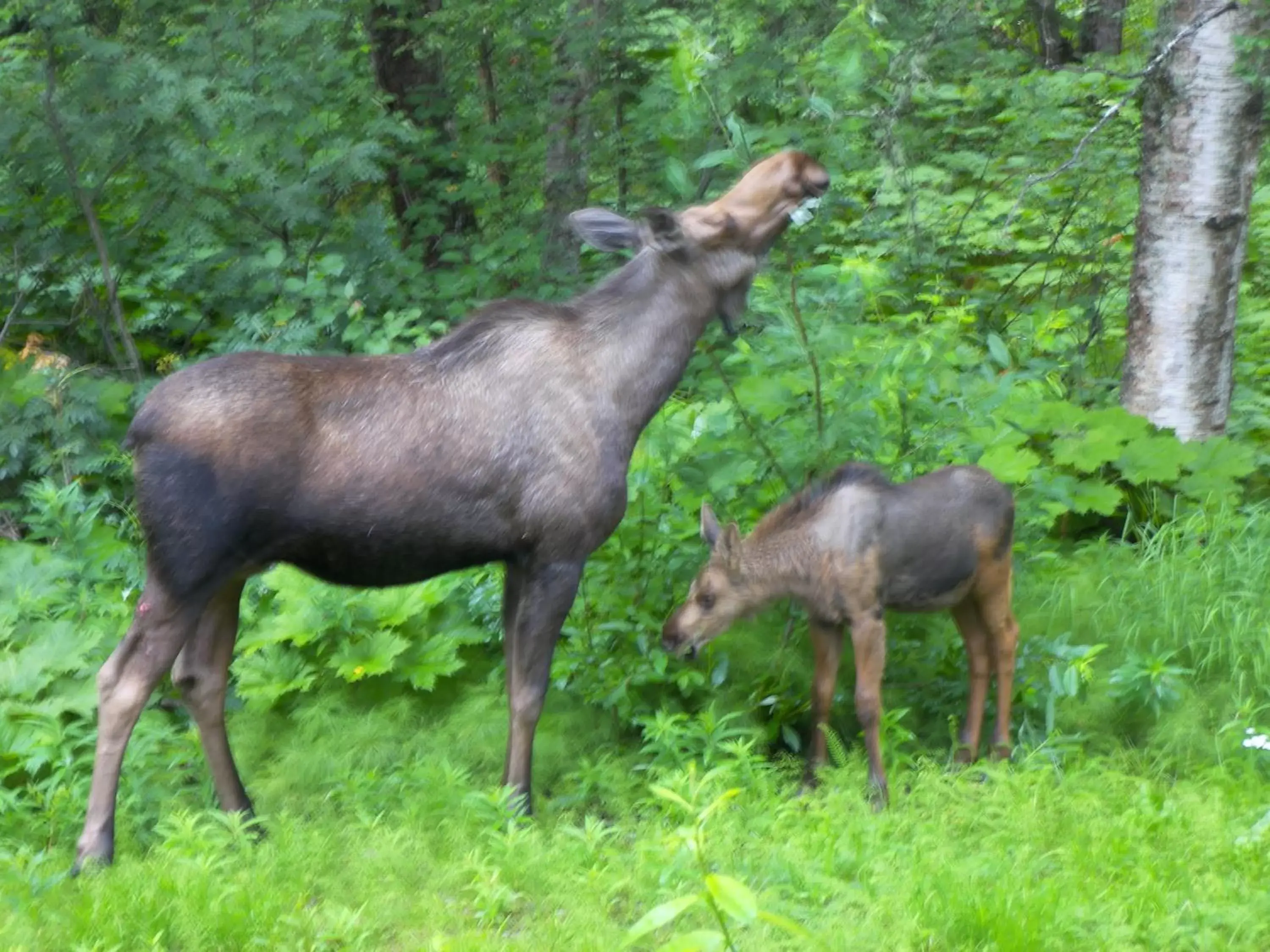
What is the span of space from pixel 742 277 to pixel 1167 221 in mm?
3333

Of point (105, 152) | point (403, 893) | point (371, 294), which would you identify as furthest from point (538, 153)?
point (403, 893)

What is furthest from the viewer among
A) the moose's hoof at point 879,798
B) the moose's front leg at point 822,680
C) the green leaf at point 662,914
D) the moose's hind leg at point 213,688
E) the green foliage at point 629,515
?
the moose's front leg at point 822,680

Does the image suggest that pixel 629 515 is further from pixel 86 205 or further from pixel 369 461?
pixel 86 205

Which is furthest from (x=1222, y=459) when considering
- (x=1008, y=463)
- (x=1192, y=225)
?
(x=1008, y=463)

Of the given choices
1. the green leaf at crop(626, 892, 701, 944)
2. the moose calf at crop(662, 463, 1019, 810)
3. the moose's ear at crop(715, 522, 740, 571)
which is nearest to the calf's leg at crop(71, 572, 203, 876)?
the moose calf at crop(662, 463, 1019, 810)

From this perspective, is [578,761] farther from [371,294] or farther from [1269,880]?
[371,294]

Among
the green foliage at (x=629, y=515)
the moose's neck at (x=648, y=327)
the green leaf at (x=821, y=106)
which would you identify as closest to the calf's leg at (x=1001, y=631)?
the green foliage at (x=629, y=515)

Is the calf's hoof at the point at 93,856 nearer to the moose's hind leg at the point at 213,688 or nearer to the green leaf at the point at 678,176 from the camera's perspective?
the moose's hind leg at the point at 213,688

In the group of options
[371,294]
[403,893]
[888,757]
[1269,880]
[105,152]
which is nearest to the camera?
[1269,880]

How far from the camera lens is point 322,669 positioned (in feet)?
21.4

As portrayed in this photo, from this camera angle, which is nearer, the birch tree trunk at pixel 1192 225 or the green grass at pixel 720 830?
the green grass at pixel 720 830

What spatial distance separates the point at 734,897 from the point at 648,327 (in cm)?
344

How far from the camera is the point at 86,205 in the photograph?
820cm

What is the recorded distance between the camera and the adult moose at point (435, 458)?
16.7ft
